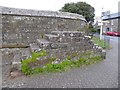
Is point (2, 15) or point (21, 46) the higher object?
point (2, 15)

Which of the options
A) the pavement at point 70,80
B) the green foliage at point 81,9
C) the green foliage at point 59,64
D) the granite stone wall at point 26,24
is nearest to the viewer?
the pavement at point 70,80

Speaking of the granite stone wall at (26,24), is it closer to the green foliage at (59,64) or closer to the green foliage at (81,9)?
the green foliage at (59,64)

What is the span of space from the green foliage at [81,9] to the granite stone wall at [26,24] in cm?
1733

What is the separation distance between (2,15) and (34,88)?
550cm

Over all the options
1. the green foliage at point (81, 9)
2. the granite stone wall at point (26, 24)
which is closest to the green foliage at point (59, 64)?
the granite stone wall at point (26, 24)

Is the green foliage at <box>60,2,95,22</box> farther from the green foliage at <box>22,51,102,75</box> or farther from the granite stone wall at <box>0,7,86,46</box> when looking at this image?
the green foliage at <box>22,51,102,75</box>

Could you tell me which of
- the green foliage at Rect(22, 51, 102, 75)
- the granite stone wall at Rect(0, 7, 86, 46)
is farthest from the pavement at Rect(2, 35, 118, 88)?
the granite stone wall at Rect(0, 7, 86, 46)

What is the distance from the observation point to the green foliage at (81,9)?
27394 millimetres

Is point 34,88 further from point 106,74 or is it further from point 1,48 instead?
point 1,48

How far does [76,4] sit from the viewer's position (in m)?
28.8

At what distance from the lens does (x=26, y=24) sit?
30.8 feet

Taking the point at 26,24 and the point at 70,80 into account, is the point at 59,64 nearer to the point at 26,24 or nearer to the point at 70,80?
the point at 70,80

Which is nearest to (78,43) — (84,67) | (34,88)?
(84,67)

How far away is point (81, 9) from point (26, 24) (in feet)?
65.9
